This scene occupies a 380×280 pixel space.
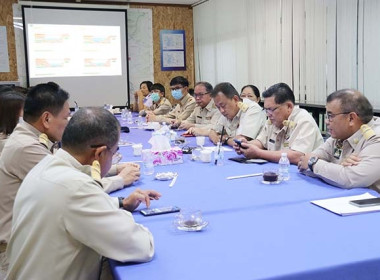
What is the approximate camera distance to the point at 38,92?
2.21 metres

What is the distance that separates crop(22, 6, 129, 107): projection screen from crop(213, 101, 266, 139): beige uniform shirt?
4.52 meters

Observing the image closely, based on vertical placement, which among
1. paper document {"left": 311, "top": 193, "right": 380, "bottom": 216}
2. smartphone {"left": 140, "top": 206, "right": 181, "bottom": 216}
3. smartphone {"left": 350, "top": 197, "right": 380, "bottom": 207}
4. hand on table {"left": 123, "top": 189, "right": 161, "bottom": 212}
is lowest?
smartphone {"left": 140, "top": 206, "right": 181, "bottom": 216}

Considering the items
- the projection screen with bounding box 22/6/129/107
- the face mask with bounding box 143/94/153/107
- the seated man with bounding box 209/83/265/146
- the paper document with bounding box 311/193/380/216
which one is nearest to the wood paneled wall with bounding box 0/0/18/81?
the projection screen with bounding box 22/6/129/107

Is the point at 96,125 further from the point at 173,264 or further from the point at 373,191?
the point at 373,191

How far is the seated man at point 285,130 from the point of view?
9.03 feet

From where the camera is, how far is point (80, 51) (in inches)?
298

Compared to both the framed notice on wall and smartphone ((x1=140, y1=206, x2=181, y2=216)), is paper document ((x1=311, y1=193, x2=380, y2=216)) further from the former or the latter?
the framed notice on wall

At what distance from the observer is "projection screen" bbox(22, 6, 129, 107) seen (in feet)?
23.8

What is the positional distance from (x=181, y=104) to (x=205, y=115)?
1.07 metres

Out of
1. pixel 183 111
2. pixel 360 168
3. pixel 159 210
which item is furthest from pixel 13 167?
pixel 183 111

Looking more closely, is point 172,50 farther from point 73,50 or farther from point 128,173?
point 128,173

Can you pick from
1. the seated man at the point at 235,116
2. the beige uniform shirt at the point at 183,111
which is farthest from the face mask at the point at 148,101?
the seated man at the point at 235,116

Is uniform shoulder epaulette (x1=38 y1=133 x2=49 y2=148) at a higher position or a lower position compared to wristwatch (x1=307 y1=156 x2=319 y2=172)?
higher

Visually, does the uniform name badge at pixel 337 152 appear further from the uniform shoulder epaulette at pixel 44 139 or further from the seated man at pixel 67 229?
the uniform shoulder epaulette at pixel 44 139
